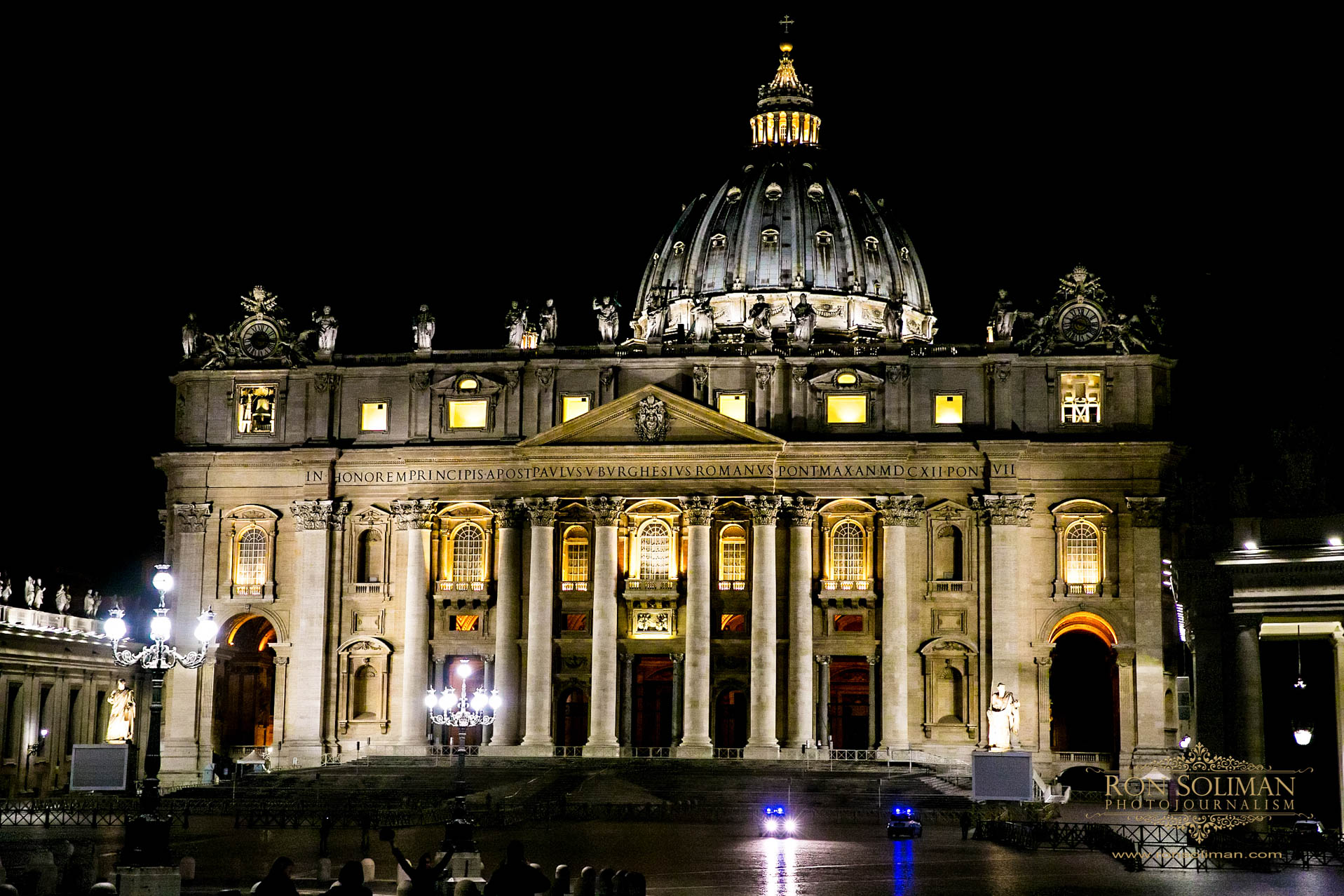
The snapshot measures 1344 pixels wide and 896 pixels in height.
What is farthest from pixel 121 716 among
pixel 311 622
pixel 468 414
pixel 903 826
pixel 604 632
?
pixel 903 826

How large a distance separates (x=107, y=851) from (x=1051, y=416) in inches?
1948

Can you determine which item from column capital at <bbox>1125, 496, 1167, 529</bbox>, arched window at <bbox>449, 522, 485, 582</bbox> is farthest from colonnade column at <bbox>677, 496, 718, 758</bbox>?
column capital at <bbox>1125, 496, 1167, 529</bbox>

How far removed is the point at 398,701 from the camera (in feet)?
282

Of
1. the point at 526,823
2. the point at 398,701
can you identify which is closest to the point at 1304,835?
the point at 526,823

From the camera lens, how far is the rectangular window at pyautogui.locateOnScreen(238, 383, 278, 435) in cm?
8969

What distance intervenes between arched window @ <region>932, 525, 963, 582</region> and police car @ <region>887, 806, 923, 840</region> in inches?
1146

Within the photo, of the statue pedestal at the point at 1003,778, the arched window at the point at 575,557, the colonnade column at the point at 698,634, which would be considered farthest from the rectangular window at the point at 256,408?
the statue pedestal at the point at 1003,778

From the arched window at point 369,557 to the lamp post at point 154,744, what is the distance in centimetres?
4038

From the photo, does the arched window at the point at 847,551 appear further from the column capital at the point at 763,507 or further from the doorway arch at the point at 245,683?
the doorway arch at the point at 245,683

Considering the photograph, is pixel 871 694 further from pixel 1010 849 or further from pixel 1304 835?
pixel 1304 835

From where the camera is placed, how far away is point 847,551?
85.1m

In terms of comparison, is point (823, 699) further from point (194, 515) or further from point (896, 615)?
point (194, 515)

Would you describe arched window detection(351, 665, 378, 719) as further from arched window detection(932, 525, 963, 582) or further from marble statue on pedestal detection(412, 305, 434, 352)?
arched window detection(932, 525, 963, 582)

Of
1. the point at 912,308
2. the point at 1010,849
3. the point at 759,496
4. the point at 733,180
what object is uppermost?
the point at 733,180
